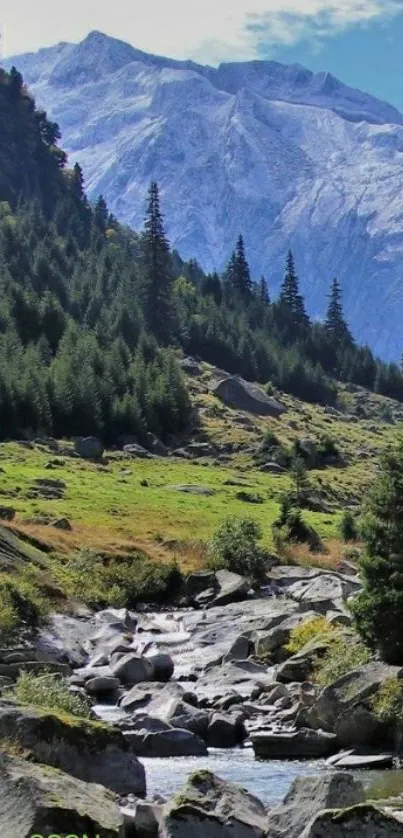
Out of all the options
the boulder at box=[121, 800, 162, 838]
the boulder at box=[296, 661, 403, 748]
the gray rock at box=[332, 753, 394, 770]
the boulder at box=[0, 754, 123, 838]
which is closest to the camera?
the boulder at box=[0, 754, 123, 838]

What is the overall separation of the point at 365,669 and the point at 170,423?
387ft

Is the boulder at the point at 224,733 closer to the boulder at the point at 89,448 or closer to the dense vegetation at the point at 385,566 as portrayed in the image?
the dense vegetation at the point at 385,566

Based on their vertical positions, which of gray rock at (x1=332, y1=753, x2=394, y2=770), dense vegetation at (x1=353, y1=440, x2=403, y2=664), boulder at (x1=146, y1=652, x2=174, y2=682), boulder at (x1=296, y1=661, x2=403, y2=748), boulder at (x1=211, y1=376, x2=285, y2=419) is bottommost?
boulder at (x1=146, y1=652, x2=174, y2=682)

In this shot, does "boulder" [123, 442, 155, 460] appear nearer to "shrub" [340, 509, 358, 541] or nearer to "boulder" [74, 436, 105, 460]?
"boulder" [74, 436, 105, 460]

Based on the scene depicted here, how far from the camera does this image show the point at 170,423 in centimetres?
15950

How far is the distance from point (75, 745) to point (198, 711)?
13.3 meters

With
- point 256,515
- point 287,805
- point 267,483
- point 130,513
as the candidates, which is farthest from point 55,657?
point 267,483

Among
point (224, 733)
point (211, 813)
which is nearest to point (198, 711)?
point (224, 733)

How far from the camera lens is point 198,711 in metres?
42.0

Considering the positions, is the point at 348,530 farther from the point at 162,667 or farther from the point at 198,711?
the point at 198,711

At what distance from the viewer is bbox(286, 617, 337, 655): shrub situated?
53.8m

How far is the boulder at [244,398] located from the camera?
591 ft

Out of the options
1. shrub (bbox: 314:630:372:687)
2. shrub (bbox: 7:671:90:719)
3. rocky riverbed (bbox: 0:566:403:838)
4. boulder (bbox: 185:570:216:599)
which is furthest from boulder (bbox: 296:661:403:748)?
boulder (bbox: 185:570:216:599)

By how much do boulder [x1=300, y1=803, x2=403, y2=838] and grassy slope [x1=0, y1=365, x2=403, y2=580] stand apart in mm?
54861
